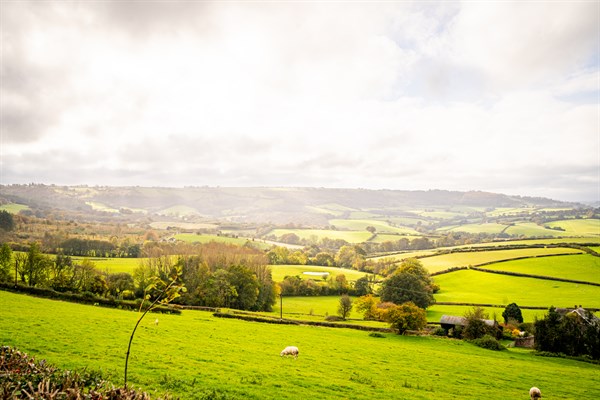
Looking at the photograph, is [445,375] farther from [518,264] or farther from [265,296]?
[518,264]

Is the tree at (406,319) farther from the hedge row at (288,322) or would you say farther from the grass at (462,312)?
the grass at (462,312)

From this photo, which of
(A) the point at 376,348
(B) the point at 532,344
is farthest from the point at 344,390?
(B) the point at 532,344

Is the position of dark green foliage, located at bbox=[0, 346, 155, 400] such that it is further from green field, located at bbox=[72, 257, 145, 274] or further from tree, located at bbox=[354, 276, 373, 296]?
tree, located at bbox=[354, 276, 373, 296]

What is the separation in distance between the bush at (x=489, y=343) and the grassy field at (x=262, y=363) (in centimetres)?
535

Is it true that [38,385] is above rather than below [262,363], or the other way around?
above

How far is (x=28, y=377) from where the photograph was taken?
30.6 feet

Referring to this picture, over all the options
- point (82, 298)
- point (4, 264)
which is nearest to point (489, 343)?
point (82, 298)

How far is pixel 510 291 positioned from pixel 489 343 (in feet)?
142

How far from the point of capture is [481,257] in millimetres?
109375

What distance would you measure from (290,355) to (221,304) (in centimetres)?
4352

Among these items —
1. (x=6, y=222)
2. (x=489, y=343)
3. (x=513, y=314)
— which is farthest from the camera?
(x=6, y=222)

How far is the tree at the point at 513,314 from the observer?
6234 centimetres

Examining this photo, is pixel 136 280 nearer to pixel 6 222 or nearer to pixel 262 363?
pixel 262 363

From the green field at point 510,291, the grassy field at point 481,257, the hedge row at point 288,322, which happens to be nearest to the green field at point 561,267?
the grassy field at point 481,257
